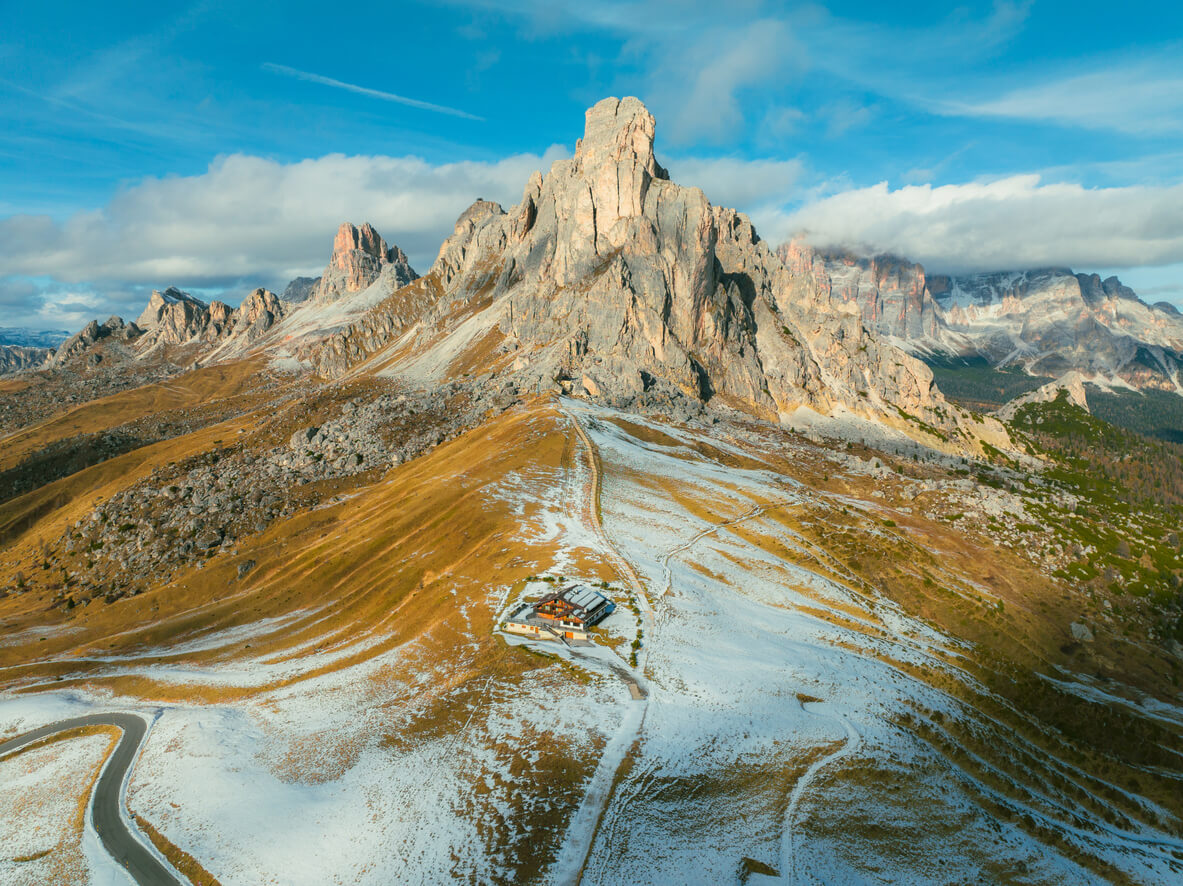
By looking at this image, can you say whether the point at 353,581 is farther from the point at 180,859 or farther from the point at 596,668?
the point at 596,668

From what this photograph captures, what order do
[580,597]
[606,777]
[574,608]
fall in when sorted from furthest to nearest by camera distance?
[580,597] → [574,608] → [606,777]

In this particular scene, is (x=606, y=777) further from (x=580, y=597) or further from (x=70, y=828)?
(x=70, y=828)

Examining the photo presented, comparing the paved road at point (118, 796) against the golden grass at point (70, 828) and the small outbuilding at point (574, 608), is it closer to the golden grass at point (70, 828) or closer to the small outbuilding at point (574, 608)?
the golden grass at point (70, 828)

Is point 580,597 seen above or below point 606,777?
above

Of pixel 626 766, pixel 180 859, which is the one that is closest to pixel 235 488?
pixel 180 859

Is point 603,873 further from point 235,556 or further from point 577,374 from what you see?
point 577,374

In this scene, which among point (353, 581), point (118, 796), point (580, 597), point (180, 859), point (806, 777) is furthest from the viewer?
point (353, 581)

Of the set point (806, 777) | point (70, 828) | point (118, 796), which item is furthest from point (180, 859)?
point (806, 777)

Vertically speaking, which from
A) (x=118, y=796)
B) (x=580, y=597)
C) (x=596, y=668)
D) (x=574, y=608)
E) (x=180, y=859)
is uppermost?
(x=574, y=608)

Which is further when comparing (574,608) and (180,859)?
(574,608)
